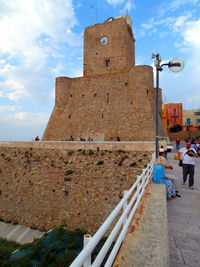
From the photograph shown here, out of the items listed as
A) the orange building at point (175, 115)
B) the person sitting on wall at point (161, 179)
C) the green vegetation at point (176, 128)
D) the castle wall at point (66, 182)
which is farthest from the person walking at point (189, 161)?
the orange building at point (175, 115)

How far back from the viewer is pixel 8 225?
9289 mm

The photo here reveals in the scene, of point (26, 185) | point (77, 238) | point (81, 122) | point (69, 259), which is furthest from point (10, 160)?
point (69, 259)

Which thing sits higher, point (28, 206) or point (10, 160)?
point (10, 160)

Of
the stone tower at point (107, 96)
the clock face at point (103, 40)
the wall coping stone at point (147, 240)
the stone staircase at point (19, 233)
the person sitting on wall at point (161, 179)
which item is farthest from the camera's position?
the clock face at point (103, 40)

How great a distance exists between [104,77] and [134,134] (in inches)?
269

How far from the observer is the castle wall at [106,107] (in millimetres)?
14742

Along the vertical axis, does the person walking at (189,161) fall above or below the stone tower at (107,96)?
below

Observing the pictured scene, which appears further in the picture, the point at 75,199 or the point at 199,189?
the point at 75,199

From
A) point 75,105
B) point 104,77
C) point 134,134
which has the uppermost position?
point 104,77

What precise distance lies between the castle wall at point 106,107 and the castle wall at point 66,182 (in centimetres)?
539

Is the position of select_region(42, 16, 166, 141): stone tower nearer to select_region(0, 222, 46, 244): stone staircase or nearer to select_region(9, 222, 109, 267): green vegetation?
select_region(0, 222, 46, 244): stone staircase

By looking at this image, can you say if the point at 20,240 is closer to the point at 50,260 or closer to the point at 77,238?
the point at 77,238

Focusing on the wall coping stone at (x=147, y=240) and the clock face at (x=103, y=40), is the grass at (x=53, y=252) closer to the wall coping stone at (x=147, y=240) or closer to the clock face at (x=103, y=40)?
the wall coping stone at (x=147, y=240)

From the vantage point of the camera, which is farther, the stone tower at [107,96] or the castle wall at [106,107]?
the stone tower at [107,96]
